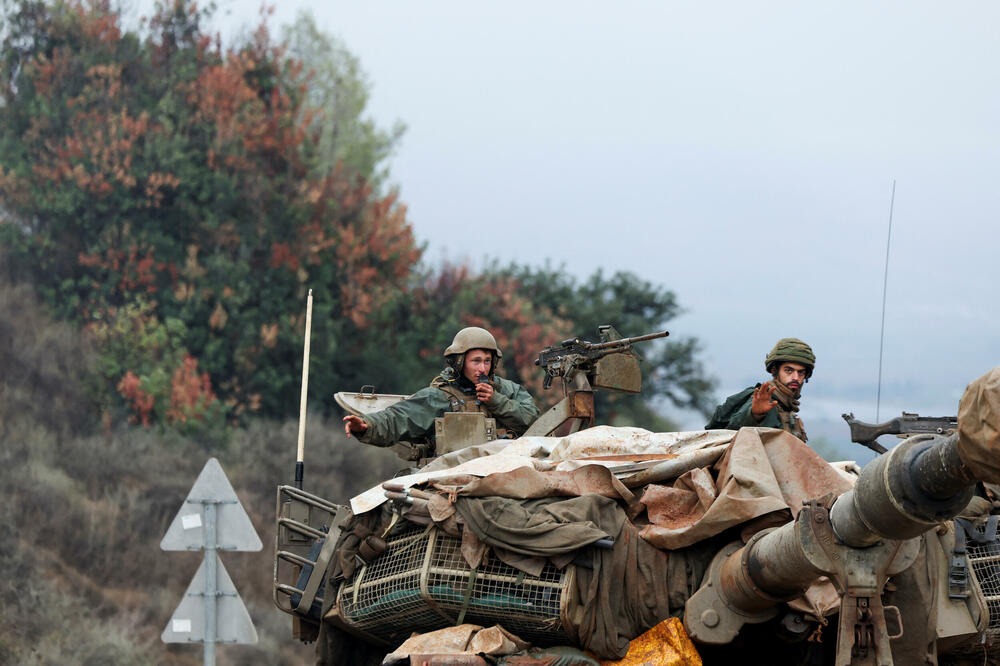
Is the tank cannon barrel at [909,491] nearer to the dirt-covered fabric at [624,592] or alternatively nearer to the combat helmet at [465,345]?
the dirt-covered fabric at [624,592]

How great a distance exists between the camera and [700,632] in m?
7.31

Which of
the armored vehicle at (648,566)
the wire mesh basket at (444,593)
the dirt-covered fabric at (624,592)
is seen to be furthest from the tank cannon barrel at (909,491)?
the wire mesh basket at (444,593)

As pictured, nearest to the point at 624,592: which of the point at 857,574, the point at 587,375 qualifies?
the point at 857,574

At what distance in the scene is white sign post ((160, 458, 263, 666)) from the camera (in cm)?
1112

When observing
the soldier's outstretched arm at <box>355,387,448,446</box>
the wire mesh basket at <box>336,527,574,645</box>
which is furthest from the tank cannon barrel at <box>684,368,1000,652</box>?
the soldier's outstretched arm at <box>355,387,448,446</box>

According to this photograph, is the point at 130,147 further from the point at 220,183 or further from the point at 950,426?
the point at 950,426

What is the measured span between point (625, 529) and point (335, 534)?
2.06 m

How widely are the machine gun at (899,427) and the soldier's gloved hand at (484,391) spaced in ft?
7.70

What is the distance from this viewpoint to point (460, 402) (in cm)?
1057

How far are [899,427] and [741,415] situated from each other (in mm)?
921

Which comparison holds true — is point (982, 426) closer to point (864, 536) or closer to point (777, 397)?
point (864, 536)

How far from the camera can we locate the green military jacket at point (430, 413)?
10273 millimetres

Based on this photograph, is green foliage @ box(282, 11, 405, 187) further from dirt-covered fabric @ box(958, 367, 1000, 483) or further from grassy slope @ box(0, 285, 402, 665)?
dirt-covered fabric @ box(958, 367, 1000, 483)

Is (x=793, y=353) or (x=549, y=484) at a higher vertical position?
(x=793, y=353)
